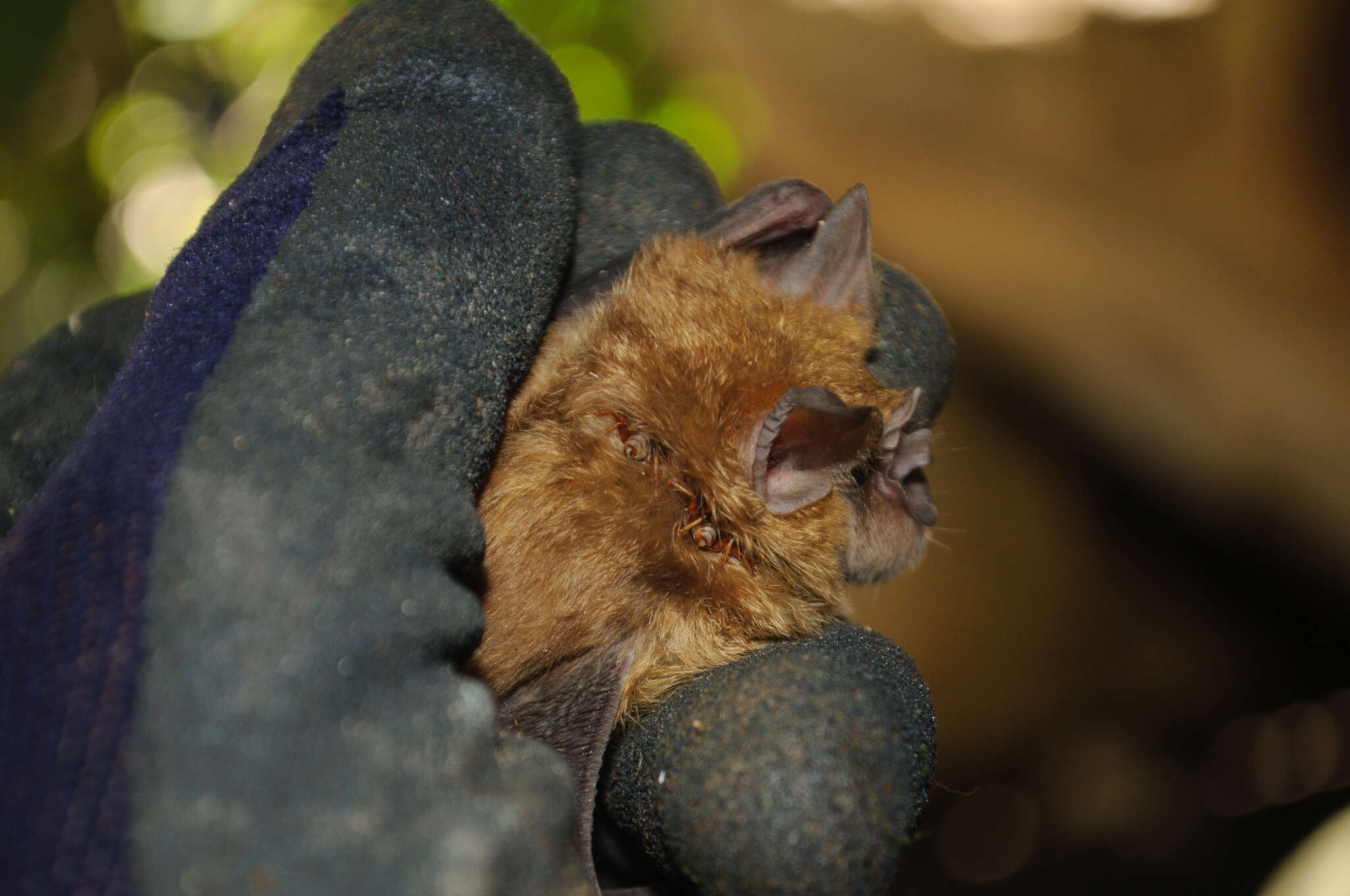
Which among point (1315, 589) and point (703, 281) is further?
point (1315, 589)

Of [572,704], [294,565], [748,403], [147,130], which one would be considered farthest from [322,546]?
[147,130]

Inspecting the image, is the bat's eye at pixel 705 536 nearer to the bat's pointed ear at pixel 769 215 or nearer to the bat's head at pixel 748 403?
the bat's head at pixel 748 403

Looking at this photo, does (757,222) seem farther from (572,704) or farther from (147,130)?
(147,130)

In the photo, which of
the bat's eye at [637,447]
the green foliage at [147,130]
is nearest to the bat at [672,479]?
the bat's eye at [637,447]

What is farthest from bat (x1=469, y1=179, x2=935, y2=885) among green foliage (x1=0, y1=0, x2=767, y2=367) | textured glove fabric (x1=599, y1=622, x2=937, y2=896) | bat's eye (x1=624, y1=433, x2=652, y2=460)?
green foliage (x1=0, y1=0, x2=767, y2=367)

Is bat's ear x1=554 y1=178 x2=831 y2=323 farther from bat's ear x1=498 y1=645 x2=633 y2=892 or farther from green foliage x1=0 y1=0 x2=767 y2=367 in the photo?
green foliage x1=0 y1=0 x2=767 y2=367

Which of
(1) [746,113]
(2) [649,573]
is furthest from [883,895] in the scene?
(1) [746,113]

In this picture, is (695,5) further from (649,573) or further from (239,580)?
(239,580)
